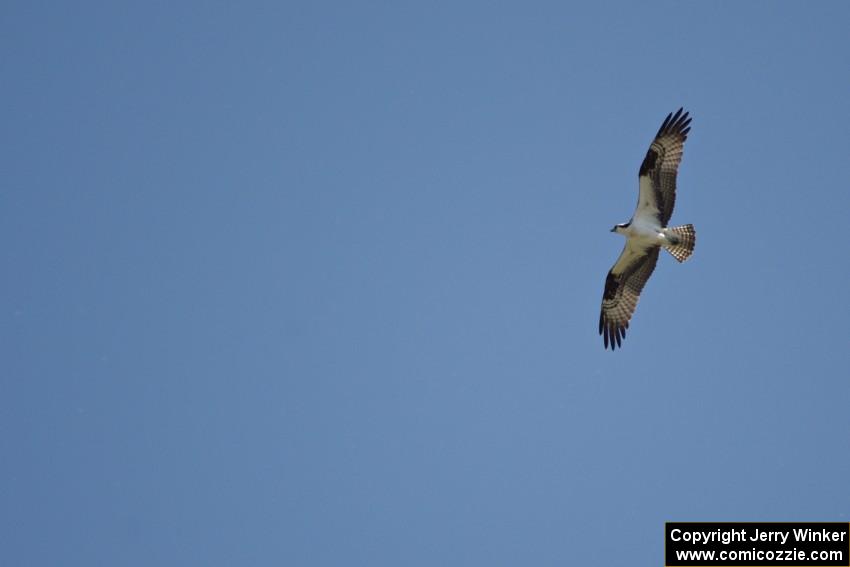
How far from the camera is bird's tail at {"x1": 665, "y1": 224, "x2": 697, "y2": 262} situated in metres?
16.8

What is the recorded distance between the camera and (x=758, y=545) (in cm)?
1519

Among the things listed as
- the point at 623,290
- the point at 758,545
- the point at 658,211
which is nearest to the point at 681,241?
the point at 658,211

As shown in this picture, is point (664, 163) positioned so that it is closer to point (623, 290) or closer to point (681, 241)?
point (681, 241)

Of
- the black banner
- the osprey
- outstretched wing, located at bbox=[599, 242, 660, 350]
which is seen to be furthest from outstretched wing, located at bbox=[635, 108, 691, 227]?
the black banner

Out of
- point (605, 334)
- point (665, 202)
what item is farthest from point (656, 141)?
point (605, 334)

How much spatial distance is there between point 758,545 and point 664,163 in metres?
5.90

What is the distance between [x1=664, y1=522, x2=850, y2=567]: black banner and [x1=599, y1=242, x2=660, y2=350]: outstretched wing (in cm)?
390

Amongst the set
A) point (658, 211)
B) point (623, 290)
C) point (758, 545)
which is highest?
point (658, 211)

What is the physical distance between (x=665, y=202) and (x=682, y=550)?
5.33 m

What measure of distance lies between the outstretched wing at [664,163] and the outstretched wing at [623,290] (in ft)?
3.87

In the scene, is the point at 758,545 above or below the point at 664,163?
below

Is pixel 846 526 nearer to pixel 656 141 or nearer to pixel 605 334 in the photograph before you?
pixel 605 334

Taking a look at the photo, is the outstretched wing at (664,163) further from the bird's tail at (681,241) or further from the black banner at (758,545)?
the black banner at (758,545)

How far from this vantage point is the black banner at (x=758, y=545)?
15.0 metres
